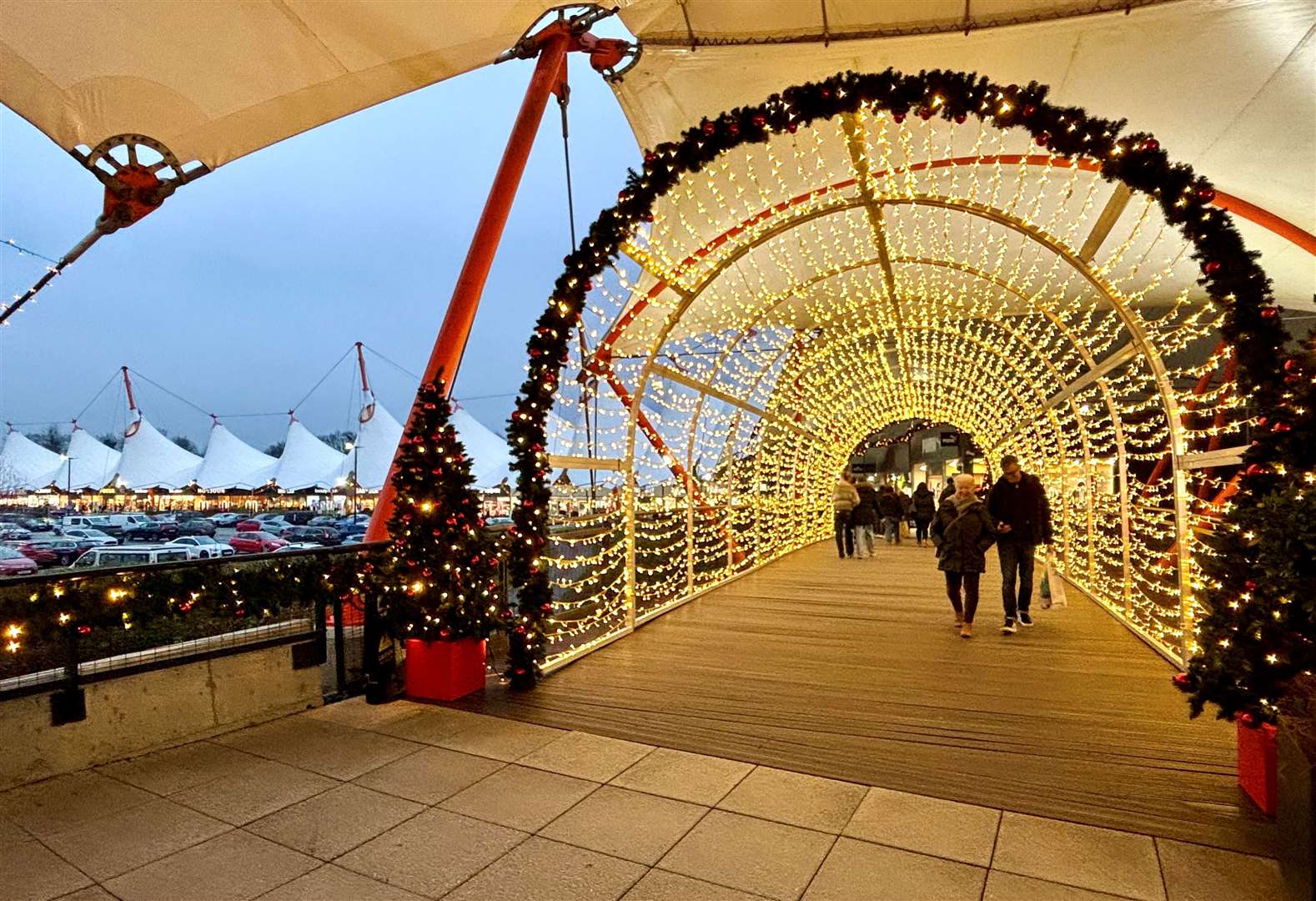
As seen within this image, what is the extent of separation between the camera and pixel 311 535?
28.9 meters

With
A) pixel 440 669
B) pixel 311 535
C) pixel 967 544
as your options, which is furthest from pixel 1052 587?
pixel 311 535

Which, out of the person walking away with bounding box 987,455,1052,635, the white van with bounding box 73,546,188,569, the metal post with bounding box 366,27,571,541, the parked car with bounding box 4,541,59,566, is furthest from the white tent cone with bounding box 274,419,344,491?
the person walking away with bounding box 987,455,1052,635

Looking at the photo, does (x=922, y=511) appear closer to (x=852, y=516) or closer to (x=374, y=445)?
(x=852, y=516)

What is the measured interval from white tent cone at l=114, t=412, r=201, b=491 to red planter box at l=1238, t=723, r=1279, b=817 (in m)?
52.7

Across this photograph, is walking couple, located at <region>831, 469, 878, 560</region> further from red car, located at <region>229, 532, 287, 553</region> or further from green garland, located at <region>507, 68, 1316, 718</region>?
red car, located at <region>229, 532, 287, 553</region>

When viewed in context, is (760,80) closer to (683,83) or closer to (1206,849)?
(683,83)

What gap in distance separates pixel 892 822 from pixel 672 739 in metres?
1.26

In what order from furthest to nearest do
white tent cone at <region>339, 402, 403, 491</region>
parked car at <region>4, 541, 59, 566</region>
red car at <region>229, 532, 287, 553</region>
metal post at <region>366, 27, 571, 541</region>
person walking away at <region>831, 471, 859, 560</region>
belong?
white tent cone at <region>339, 402, 403, 491</region> → red car at <region>229, 532, 287, 553</region> → parked car at <region>4, 541, 59, 566</region> → person walking away at <region>831, 471, 859, 560</region> → metal post at <region>366, 27, 571, 541</region>

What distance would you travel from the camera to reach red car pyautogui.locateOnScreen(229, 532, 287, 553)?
75.5 feet

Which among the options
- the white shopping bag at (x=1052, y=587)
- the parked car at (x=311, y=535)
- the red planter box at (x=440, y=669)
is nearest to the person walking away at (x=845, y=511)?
the white shopping bag at (x=1052, y=587)

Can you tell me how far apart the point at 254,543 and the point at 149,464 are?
2920 centimetres

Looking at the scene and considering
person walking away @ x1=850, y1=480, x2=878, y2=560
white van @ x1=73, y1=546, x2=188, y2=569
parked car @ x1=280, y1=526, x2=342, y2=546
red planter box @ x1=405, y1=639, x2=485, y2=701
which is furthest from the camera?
parked car @ x1=280, y1=526, x2=342, y2=546

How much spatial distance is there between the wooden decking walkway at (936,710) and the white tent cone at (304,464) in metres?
42.8

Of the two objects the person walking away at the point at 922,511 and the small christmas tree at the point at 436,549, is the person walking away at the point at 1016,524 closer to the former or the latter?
the small christmas tree at the point at 436,549
